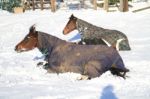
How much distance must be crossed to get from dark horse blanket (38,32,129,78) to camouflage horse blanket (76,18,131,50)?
2931 mm

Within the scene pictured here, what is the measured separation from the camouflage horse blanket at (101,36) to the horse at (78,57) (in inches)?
115

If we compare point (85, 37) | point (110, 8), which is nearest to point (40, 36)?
point (85, 37)

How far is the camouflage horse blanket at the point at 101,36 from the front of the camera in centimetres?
1353

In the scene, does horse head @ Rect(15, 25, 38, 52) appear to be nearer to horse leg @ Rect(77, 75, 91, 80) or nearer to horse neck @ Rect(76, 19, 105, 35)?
horse leg @ Rect(77, 75, 91, 80)

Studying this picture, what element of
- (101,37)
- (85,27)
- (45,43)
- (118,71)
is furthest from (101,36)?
(118,71)

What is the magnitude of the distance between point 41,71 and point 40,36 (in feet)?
3.05

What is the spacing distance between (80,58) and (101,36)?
12.1 feet

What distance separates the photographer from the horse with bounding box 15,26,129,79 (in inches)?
382

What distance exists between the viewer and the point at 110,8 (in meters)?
25.6

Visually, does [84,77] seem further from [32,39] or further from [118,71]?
[32,39]

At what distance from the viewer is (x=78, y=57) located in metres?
10.1

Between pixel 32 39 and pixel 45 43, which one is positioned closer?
pixel 45 43

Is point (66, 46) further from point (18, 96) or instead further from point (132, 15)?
point (132, 15)

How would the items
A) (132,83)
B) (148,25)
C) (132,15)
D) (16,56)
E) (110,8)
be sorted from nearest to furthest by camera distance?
(132,83), (16,56), (148,25), (132,15), (110,8)
